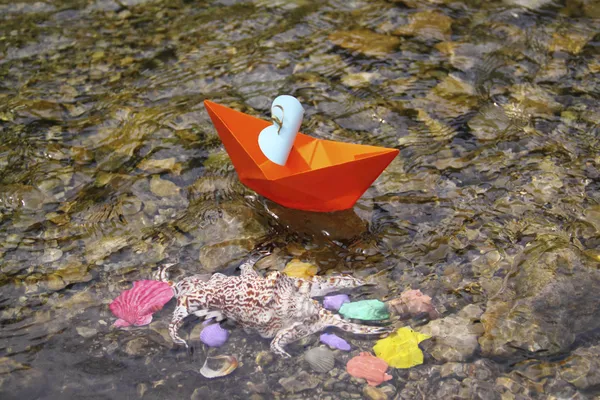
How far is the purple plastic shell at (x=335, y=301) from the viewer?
389cm

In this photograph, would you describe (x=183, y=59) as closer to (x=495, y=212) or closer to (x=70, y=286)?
(x=70, y=286)

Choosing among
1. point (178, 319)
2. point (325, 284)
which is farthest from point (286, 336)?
point (178, 319)

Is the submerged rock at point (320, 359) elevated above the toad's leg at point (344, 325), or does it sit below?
below

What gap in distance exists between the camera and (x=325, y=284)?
3986mm

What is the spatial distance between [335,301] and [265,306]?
480 millimetres

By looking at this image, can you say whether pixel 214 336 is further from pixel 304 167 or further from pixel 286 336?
pixel 304 167

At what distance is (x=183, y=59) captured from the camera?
6199 millimetres

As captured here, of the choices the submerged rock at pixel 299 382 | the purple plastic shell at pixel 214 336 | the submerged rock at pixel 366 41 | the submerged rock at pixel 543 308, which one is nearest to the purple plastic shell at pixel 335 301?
the submerged rock at pixel 299 382

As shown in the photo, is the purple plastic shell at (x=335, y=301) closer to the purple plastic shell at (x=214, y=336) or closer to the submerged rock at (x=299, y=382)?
the submerged rock at (x=299, y=382)

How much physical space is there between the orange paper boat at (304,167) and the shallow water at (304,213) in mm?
330

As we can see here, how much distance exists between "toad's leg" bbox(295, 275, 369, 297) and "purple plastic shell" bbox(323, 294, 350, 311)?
6 cm

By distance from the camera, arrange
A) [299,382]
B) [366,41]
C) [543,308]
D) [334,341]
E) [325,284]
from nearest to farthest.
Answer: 1. [299,382]
2. [334,341]
3. [543,308]
4. [325,284]
5. [366,41]

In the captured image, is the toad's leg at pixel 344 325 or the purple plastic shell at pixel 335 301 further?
the purple plastic shell at pixel 335 301

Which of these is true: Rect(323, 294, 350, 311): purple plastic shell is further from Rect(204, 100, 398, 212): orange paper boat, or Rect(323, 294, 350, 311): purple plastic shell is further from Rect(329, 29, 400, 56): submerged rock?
Rect(329, 29, 400, 56): submerged rock
